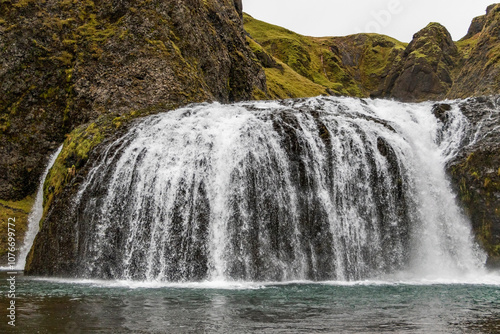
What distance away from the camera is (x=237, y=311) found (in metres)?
10.0

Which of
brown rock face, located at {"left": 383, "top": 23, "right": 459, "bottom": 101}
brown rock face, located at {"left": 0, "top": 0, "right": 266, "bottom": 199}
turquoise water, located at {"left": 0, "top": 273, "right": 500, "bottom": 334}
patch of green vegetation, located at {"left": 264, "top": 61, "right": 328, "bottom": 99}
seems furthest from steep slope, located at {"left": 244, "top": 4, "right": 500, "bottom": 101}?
turquoise water, located at {"left": 0, "top": 273, "right": 500, "bottom": 334}

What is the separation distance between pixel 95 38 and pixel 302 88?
4801 cm

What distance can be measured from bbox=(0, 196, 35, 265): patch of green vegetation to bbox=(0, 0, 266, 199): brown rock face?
790 mm

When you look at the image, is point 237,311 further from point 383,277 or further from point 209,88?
point 209,88

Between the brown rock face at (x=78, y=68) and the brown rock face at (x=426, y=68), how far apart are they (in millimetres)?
66554

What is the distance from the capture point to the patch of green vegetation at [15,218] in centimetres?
2403

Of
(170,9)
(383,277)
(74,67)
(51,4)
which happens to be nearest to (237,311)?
(383,277)

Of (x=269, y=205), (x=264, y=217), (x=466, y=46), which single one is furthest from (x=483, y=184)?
(x=466, y=46)

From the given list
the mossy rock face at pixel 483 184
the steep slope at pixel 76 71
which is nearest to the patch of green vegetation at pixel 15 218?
the steep slope at pixel 76 71

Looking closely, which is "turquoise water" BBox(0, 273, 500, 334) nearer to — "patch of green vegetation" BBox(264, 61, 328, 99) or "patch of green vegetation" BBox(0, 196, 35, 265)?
"patch of green vegetation" BBox(0, 196, 35, 265)

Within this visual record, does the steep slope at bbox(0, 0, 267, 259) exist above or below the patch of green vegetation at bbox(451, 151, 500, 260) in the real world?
above

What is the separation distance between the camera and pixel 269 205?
18.8 meters

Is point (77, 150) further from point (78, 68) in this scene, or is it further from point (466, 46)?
point (466, 46)

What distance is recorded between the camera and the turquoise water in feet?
26.8
